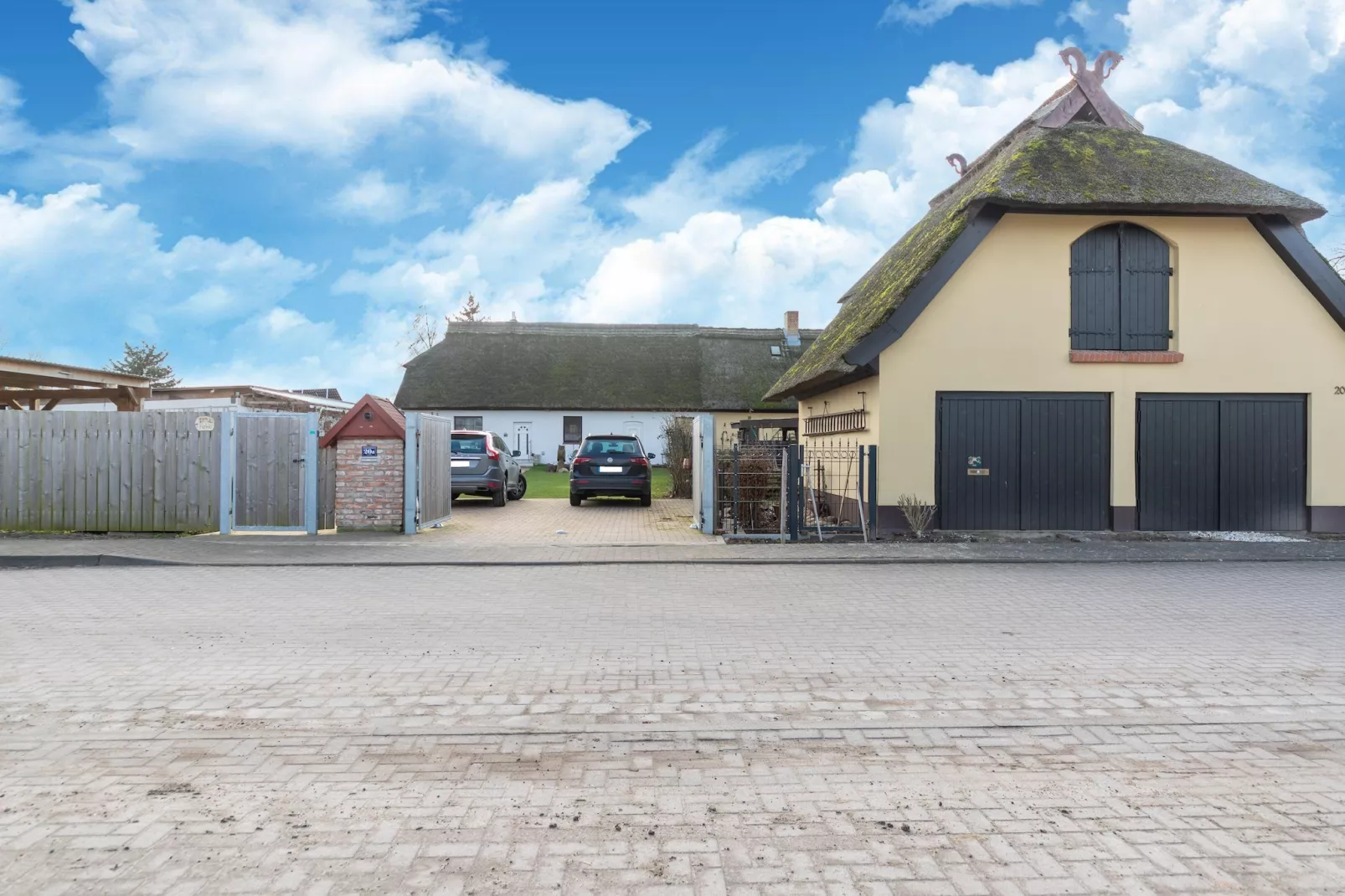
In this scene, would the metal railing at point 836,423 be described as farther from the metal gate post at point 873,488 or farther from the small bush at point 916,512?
the small bush at point 916,512

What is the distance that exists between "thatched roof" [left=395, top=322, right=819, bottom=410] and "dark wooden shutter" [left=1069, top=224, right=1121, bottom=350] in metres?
22.9

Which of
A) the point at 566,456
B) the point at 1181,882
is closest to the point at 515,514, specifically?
the point at 1181,882

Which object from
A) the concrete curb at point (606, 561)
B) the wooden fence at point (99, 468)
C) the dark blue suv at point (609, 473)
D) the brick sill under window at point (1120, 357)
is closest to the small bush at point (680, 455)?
the dark blue suv at point (609, 473)

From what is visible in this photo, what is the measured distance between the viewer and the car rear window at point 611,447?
2027 cm

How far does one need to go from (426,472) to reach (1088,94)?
1428cm

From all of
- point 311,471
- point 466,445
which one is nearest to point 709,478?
point 311,471

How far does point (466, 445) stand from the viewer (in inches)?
778

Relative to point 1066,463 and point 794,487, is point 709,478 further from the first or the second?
point 1066,463

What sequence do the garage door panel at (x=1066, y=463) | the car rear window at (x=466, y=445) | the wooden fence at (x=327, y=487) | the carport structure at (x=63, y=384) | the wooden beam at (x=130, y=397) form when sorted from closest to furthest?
the garage door panel at (x=1066, y=463)
the wooden fence at (x=327, y=487)
the carport structure at (x=63, y=384)
the wooden beam at (x=130, y=397)
the car rear window at (x=466, y=445)

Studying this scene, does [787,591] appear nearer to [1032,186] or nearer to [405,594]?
[405,594]

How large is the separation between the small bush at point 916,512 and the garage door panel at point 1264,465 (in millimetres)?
4988

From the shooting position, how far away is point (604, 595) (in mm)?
9000

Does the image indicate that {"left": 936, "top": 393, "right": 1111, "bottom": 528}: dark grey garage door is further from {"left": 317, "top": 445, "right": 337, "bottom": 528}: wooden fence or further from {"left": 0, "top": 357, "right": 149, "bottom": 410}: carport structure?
{"left": 0, "top": 357, "right": 149, "bottom": 410}: carport structure

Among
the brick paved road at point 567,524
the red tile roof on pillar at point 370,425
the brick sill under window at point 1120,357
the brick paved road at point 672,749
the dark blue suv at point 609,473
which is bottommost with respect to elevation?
the brick paved road at point 672,749
